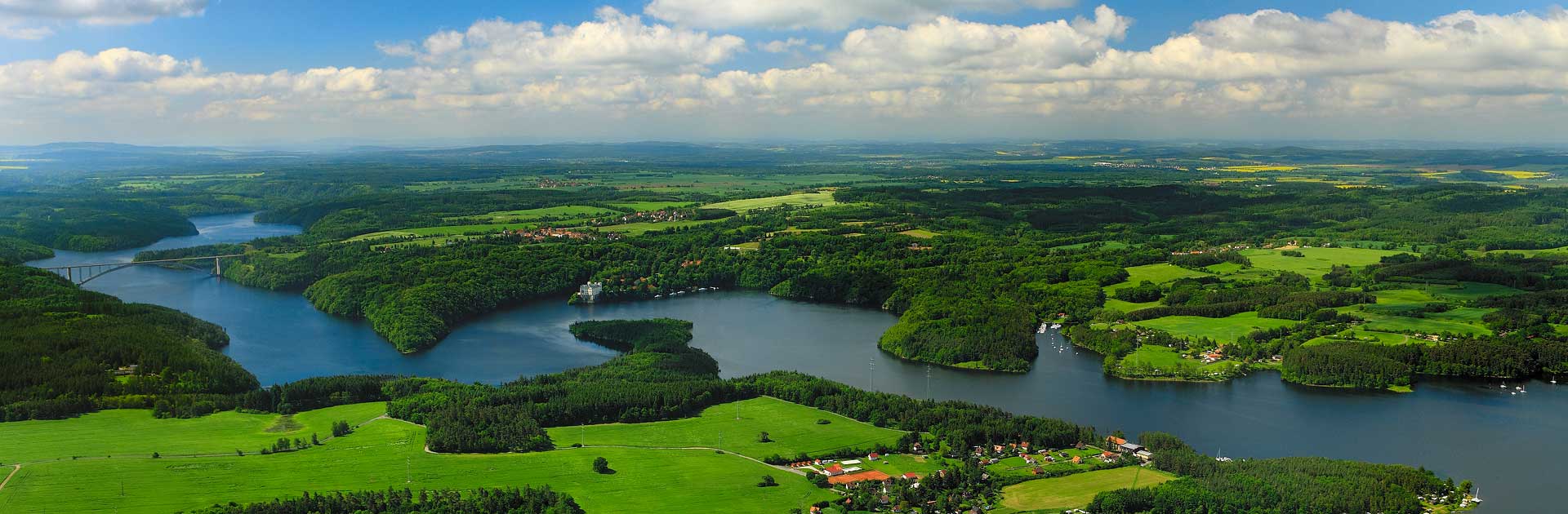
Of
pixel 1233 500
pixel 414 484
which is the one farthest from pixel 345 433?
pixel 1233 500

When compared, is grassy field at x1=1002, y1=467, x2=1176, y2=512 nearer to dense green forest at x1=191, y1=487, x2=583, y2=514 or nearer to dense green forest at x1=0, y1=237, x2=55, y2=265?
dense green forest at x1=191, y1=487, x2=583, y2=514

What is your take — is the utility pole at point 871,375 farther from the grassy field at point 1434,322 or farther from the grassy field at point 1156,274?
the grassy field at point 1434,322

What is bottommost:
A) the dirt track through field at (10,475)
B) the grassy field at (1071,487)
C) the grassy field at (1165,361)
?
the dirt track through field at (10,475)

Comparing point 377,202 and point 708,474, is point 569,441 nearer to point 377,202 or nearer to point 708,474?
point 708,474

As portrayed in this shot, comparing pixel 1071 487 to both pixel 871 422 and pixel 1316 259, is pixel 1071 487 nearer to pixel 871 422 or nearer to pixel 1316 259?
pixel 871 422

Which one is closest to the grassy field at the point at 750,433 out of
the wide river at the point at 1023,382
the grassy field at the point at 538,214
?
the wide river at the point at 1023,382

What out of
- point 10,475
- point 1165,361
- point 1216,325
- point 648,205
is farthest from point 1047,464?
point 648,205

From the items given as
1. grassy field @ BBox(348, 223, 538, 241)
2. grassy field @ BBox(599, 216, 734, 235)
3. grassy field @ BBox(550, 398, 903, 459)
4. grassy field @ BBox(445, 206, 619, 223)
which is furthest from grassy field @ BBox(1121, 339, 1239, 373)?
grassy field @ BBox(445, 206, 619, 223)
